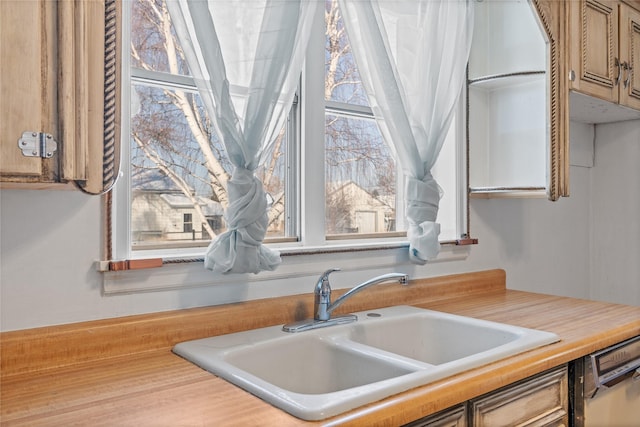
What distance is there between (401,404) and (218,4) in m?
1.06

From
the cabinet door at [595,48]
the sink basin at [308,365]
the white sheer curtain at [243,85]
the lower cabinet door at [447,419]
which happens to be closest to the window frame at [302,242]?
the white sheer curtain at [243,85]

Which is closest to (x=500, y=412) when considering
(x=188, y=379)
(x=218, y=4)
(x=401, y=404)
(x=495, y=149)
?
(x=401, y=404)

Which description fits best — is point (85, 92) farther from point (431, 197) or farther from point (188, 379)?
point (431, 197)

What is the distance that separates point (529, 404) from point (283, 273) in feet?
→ 2.46

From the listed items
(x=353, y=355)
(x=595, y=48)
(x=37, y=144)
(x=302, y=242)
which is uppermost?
(x=595, y=48)

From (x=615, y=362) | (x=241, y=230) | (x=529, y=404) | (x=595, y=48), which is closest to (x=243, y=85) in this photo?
(x=241, y=230)

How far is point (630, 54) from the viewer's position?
90.5 inches

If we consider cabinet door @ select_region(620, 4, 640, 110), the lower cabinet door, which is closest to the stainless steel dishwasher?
the lower cabinet door

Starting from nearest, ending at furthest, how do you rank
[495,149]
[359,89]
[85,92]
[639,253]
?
[85,92] → [359,89] → [495,149] → [639,253]

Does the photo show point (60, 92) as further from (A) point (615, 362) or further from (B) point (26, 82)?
(A) point (615, 362)

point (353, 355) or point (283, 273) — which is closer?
point (353, 355)

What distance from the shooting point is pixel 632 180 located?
278cm

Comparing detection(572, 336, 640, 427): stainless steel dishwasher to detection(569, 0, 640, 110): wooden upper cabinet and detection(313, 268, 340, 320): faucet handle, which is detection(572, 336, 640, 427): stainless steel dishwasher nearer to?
detection(313, 268, 340, 320): faucet handle

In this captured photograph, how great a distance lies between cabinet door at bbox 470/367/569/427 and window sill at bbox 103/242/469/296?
64cm
